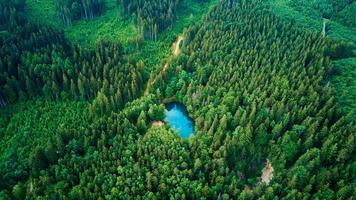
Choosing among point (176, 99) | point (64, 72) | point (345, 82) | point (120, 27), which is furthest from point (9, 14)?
point (345, 82)

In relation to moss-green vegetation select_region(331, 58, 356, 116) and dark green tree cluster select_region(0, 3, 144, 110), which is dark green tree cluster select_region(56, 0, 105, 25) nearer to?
dark green tree cluster select_region(0, 3, 144, 110)

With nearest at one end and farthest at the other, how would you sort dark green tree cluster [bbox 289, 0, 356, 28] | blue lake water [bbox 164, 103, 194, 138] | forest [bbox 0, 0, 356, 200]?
forest [bbox 0, 0, 356, 200]
blue lake water [bbox 164, 103, 194, 138]
dark green tree cluster [bbox 289, 0, 356, 28]

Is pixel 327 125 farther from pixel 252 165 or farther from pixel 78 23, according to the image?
pixel 78 23

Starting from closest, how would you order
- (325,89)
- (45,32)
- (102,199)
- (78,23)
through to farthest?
(102,199) → (325,89) → (45,32) → (78,23)

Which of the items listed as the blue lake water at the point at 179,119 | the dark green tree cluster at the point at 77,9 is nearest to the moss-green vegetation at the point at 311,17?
the blue lake water at the point at 179,119

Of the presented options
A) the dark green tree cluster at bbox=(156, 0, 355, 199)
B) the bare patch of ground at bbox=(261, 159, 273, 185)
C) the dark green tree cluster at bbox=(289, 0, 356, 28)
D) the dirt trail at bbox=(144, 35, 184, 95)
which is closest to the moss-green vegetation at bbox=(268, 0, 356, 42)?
the dark green tree cluster at bbox=(289, 0, 356, 28)

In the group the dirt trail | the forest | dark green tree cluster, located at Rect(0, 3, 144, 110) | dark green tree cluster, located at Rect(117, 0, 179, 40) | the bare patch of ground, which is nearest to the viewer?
the forest

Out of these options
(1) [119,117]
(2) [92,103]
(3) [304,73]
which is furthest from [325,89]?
(2) [92,103]
